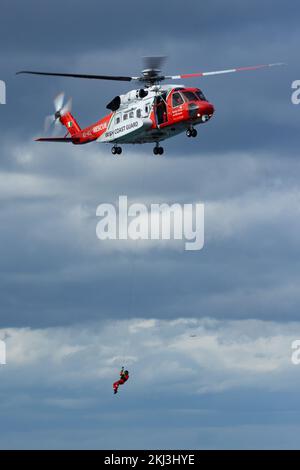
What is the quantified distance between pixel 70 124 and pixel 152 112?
60.3 ft

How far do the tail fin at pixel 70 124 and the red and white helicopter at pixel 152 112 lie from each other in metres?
7.93

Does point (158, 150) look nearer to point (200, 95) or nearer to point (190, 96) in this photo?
point (190, 96)

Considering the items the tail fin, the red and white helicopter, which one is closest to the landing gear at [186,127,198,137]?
the red and white helicopter

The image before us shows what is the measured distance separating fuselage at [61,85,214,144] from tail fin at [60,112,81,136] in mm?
9364

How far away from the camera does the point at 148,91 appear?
112 metres

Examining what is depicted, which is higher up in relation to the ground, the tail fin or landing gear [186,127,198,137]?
the tail fin

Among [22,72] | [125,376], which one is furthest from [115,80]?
[125,376]

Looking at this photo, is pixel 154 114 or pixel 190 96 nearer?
pixel 190 96

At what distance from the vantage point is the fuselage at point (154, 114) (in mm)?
106938

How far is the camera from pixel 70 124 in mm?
126062

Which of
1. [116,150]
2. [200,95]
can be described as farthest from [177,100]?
[116,150]

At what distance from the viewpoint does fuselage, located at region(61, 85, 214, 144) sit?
107 m

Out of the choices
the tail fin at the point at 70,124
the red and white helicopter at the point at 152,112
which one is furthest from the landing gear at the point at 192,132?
the tail fin at the point at 70,124

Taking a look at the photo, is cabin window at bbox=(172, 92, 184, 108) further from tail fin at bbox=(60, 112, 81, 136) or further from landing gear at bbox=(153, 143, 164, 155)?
tail fin at bbox=(60, 112, 81, 136)
